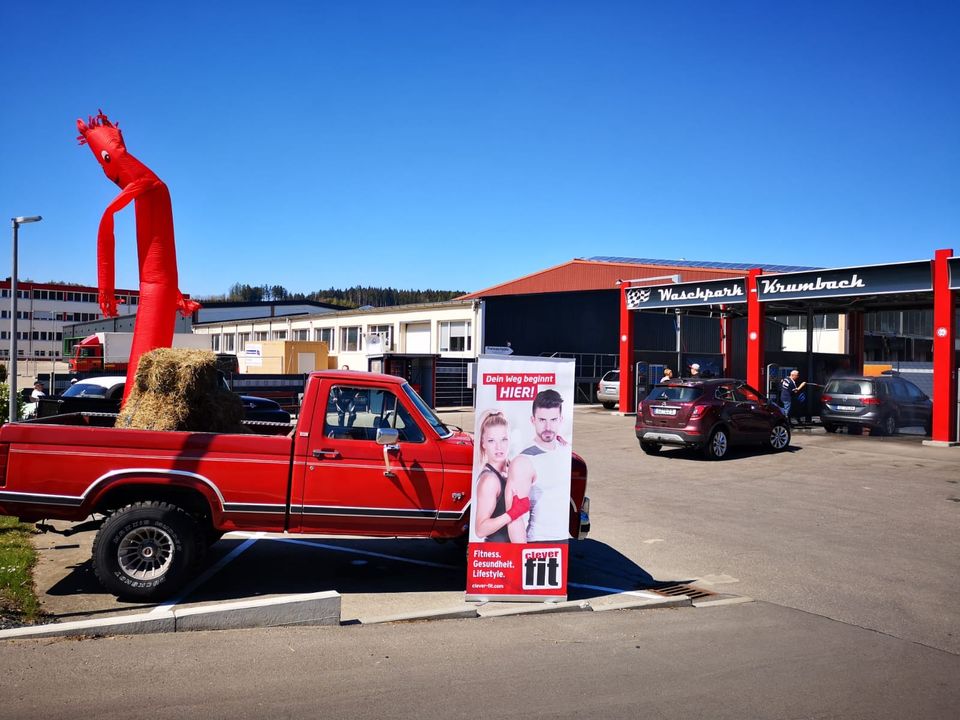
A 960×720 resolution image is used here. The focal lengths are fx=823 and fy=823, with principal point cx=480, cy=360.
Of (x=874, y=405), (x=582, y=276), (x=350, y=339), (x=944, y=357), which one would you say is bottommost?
(x=874, y=405)

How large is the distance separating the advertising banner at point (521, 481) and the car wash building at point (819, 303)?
53.3 feet

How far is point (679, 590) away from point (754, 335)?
18.5 metres

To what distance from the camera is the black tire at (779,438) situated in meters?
19.2

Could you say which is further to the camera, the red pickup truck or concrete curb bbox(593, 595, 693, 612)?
concrete curb bbox(593, 595, 693, 612)

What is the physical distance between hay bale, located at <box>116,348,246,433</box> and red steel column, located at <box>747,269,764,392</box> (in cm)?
1956

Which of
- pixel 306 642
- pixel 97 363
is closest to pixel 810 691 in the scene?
pixel 306 642

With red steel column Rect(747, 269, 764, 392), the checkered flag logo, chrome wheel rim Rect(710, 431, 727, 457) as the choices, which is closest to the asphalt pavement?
chrome wheel rim Rect(710, 431, 727, 457)

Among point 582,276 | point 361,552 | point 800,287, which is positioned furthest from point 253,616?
point 582,276

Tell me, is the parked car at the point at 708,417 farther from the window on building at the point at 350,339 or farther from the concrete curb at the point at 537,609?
the window on building at the point at 350,339

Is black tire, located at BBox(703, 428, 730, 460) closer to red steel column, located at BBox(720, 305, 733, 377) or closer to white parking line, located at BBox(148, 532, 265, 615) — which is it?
white parking line, located at BBox(148, 532, 265, 615)

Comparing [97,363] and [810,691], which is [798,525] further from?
[97,363]

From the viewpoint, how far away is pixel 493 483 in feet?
23.4

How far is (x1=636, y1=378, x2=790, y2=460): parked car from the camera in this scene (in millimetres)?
17703

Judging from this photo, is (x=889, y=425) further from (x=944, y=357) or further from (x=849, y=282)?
(x=849, y=282)
